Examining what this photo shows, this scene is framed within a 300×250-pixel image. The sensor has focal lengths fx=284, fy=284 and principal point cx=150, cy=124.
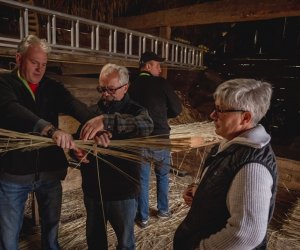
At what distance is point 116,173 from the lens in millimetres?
1756

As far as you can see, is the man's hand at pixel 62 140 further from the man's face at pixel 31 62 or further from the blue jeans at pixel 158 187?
the blue jeans at pixel 158 187

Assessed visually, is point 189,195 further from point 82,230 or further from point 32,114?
point 82,230

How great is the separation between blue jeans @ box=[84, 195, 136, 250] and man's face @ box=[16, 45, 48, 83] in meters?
0.84

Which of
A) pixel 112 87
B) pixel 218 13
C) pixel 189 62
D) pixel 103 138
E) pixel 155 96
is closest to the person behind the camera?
pixel 103 138

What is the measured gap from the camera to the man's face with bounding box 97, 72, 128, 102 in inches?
70.7

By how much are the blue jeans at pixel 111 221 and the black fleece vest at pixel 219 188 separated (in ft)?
2.05

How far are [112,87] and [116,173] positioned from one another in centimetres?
54

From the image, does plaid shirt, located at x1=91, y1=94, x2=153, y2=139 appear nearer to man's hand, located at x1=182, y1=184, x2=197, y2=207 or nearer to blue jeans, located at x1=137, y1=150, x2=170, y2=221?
man's hand, located at x1=182, y1=184, x2=197, y2=207

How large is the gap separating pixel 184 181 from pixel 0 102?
3369 mm

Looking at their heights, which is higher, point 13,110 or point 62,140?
point 13,110

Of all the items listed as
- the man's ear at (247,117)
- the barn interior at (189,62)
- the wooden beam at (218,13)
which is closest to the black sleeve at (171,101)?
the barn interior at (189,62)

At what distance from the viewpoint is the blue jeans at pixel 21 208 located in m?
1.74

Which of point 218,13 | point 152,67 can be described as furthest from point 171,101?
point 218,13

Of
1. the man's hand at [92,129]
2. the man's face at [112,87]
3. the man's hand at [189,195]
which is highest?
the man's face at [112,87]
